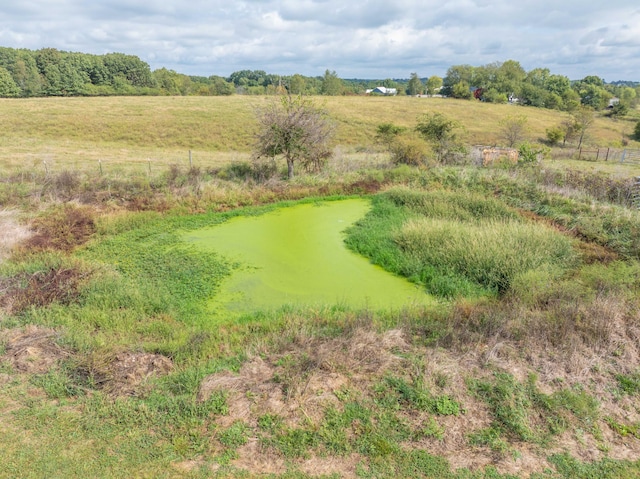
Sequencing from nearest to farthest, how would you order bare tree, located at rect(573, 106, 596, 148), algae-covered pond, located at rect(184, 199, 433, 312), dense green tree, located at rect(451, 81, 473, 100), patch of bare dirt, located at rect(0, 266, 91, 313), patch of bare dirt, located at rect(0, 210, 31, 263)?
patch of bare dirt, located at rect(0, 266, 91, 313) → algae-covered pond, located at rect(184, 199, 433, 312) → patch of bare dirt, located at rect(0, 210, 31, 263) → bare tree, located at rect(573, 106, 596, 148) → dense green tree, located at rect(451, 81, 473, 100)

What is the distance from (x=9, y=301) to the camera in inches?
266

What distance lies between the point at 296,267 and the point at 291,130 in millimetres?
7506

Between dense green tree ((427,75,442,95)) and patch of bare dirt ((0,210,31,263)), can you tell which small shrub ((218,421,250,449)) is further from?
dense green tree ((427,75,442,95))

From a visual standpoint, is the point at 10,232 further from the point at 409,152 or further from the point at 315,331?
the point at 409,152

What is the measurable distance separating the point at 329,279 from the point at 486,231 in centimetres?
396

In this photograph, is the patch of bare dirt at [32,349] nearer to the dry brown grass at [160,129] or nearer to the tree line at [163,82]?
the dry brown grass at [160,129]

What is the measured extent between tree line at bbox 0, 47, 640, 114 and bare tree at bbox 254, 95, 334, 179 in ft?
109

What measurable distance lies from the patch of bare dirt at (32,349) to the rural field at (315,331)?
0.09 ft

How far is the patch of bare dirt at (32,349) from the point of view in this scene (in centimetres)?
523

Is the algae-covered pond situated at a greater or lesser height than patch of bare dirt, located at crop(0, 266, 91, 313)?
lesser

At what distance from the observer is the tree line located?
5388 cm

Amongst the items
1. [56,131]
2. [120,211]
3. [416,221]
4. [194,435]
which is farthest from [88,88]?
[194,435]

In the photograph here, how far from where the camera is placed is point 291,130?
15203 millimetres

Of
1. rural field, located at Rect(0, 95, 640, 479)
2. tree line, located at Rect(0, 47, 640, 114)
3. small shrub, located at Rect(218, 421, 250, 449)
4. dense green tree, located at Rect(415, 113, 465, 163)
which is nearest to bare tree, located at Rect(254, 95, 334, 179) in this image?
rural field, located at Rect(0, 95, 640, 479)
